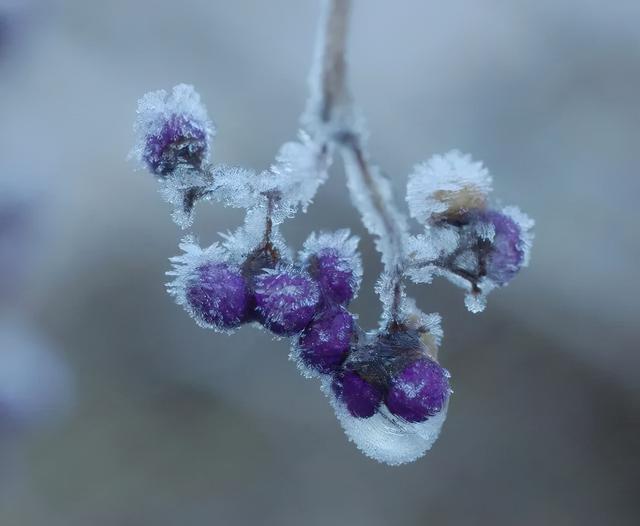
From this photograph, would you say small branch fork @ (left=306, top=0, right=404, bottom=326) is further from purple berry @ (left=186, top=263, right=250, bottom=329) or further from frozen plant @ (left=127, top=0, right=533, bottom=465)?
purple berry @ (left=186, top=263, right=250, bottom=329)

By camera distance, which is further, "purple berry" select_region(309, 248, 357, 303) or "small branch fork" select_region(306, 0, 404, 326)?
"purple berry" select_region(309, 248, 357, 303)

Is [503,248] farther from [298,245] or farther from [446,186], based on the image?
[298,245]

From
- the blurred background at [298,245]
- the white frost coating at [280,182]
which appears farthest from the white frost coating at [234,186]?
the blurred background at [298,245]

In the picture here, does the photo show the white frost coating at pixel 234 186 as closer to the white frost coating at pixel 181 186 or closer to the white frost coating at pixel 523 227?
the white frost coating at pixel 181 186

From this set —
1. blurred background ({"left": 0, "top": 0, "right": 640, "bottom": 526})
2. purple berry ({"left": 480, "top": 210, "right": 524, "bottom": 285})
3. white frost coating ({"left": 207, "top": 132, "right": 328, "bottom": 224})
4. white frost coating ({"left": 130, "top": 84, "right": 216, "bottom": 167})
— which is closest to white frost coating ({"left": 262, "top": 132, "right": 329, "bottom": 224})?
white frost coating ({"left": 207, "top": 132, "right": 328, "bottom": 224})

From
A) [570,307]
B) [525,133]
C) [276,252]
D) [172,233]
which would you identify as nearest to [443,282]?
[570,307]

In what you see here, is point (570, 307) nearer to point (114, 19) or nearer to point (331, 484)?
point (331, 484)
